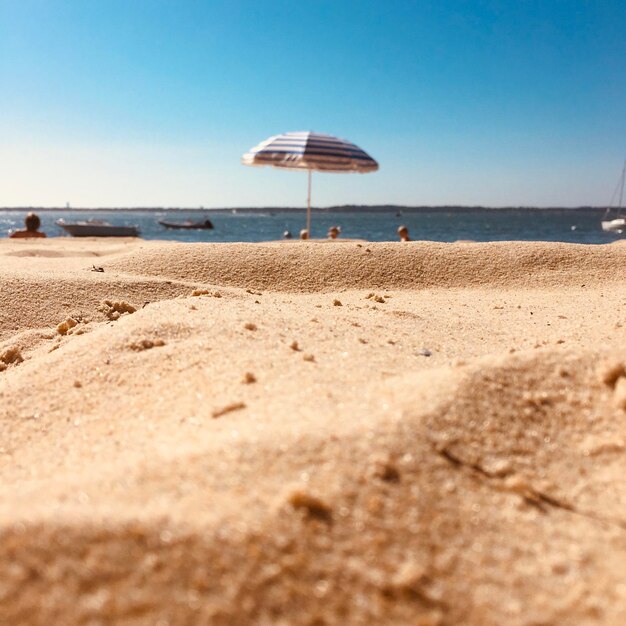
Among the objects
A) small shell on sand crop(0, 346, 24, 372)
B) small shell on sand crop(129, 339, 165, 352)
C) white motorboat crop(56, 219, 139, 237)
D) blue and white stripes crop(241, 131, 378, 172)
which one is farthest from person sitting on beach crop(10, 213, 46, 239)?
small shell on sand crop(129, 339, 165, 352)

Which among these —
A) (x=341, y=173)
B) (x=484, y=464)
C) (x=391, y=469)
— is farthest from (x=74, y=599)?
(x=341, y=173)

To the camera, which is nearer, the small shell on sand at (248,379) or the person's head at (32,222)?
the small shell on sand at (248,379)

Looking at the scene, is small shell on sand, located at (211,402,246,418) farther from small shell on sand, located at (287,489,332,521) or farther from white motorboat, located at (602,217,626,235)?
white motorboat, located at (602,217,626,235)

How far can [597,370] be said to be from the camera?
197 cm

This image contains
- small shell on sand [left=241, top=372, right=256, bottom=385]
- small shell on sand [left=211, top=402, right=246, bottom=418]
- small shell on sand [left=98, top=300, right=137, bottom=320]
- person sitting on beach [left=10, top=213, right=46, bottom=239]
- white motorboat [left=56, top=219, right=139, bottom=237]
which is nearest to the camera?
small shell on sand [left=211, top=402, right=246, bottom=418]

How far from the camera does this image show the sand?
1.06 m

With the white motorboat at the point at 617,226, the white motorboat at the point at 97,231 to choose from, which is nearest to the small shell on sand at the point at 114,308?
the white motorboat at the point at 97,231

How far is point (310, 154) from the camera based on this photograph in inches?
414

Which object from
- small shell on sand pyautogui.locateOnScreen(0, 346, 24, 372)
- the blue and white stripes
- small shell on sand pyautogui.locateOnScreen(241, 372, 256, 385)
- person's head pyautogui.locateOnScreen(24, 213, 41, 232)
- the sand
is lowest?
small shell on sand pyautogui.locateOnScreen(0, 346, 24, 372)

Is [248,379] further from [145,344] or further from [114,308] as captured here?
[114,308]

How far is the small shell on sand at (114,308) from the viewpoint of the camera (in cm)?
385

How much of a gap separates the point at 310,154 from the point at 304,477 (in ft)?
31.9

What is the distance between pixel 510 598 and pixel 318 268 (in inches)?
188

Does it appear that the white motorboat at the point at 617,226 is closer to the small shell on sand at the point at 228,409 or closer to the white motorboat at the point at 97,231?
the white motorboat at the point at 97,231
